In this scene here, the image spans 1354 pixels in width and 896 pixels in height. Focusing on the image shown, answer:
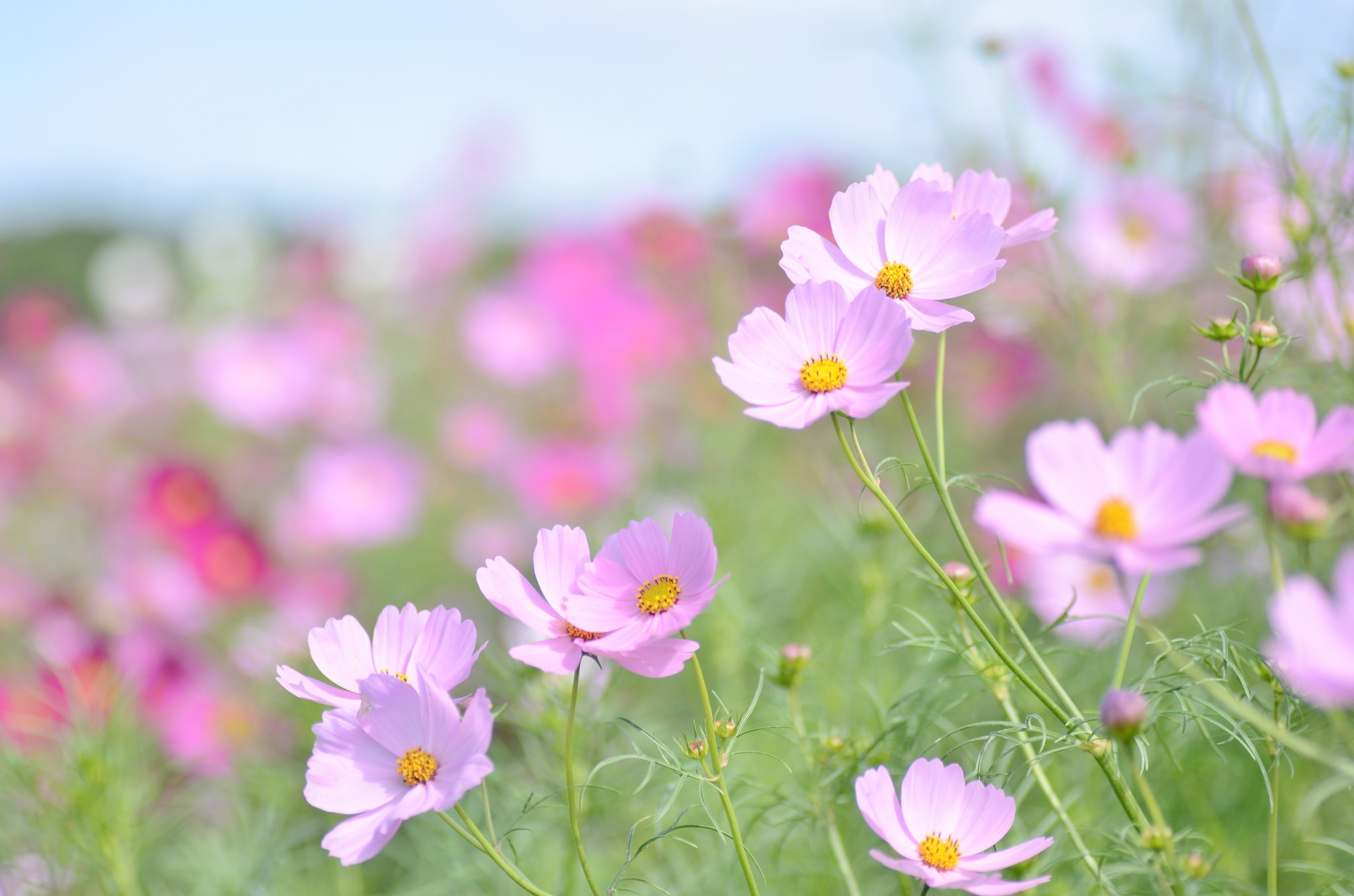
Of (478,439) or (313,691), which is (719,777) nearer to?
(313,691)

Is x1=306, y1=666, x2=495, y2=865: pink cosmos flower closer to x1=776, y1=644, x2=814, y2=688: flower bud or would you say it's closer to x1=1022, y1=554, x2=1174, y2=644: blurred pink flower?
x1=776, y1=644, x2=814, y2=688: flower bud

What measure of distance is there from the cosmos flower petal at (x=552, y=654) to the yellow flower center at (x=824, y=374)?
0.51 feet

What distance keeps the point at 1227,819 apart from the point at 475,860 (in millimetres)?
609

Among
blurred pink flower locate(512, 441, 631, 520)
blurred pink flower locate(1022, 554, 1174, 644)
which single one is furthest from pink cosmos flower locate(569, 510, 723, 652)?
blurred pink flower locate(512, 441, 631, 520)

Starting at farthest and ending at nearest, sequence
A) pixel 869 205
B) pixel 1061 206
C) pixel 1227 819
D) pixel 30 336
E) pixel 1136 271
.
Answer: pixel 30 336, pixel 1136 271, pixel 1061 206, pixel 1227 819, pixel 869 205

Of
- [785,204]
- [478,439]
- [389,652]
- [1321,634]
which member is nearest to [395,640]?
[389,652]

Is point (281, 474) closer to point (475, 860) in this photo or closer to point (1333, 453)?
point (475, 860)

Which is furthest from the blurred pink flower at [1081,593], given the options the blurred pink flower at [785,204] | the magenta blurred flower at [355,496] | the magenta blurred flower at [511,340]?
the magenta blurred flower at [511,340]

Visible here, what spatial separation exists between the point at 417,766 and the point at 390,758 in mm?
19

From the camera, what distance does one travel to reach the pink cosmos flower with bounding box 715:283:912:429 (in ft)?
1.27

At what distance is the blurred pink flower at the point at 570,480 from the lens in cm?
170

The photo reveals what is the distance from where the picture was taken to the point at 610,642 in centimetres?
39

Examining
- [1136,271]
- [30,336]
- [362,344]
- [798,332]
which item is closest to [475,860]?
[798,332]

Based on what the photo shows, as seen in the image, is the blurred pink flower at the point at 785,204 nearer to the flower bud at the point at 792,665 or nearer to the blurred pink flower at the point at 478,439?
the blurred pink flower at the point at 478,439
